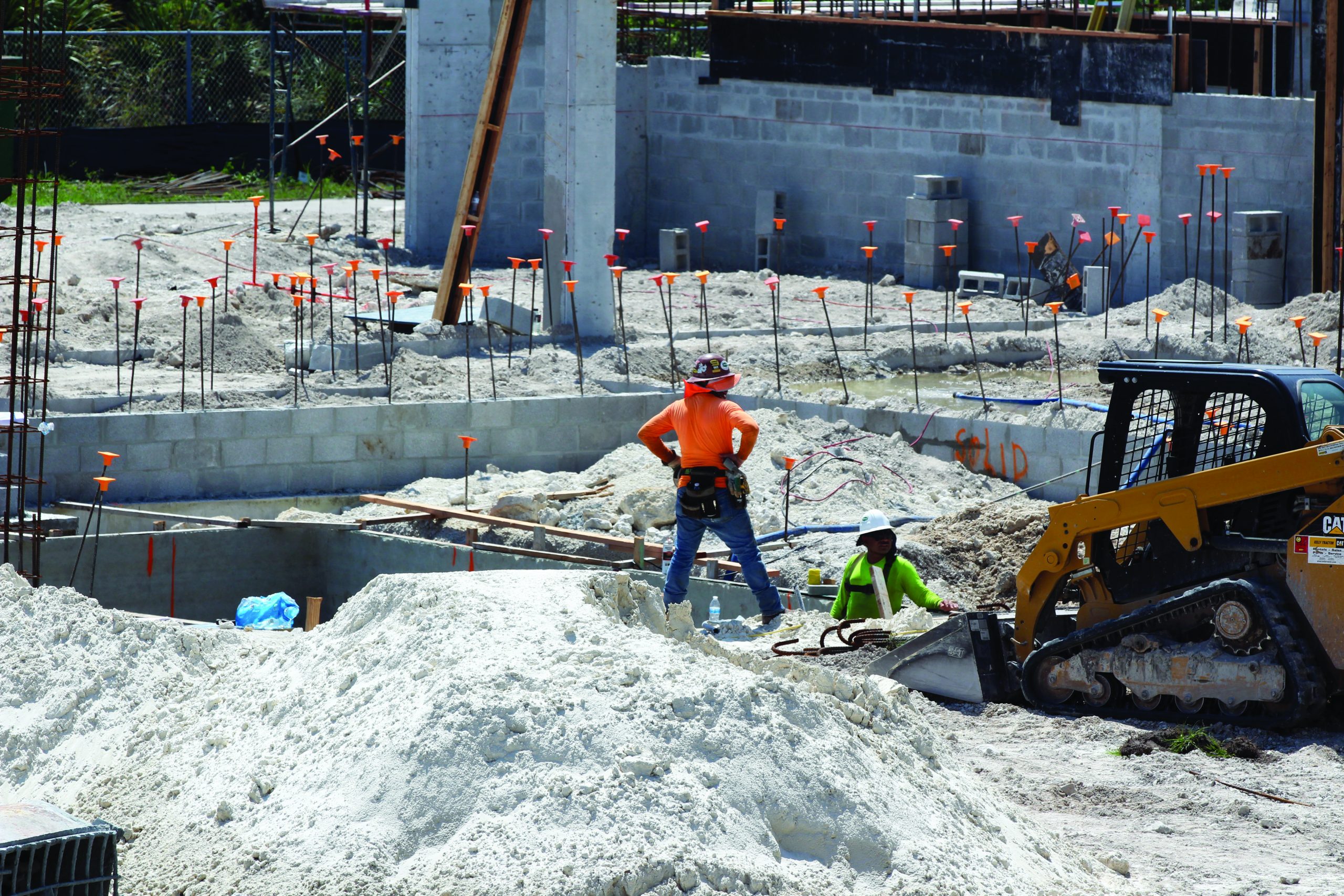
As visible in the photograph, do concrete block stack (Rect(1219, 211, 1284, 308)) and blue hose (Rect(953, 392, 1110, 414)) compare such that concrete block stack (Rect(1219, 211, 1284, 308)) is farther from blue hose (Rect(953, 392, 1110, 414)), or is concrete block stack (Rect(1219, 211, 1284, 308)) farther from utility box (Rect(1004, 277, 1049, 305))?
blue hose (Rect(953, 392, 1110, 414))

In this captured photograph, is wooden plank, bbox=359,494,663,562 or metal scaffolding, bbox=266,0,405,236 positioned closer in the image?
wooden plank, bbox=359,494,663,562

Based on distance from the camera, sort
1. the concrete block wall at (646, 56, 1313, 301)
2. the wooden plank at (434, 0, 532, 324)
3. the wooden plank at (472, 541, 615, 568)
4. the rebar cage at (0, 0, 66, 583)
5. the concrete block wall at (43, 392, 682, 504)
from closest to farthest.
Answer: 1. the rebar cage at (0, 0, 66, 583)
2. the wooden plank at (472, 541, 615, 568)
3. the concrete block wall at (43, 392, 682, 504)
4. the wooden plank at (434, 0, 532, 324)
5. the concrete block wall at (646, 56, 1313, 301)

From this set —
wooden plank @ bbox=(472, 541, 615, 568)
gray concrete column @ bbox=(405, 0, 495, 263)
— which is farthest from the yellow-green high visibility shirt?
gray concrete column @ bbox=(405, 0, 495, 263)

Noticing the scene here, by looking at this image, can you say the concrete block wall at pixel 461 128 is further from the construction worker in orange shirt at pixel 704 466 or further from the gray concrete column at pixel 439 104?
the construction worker in orange shirt at pixel 704 466

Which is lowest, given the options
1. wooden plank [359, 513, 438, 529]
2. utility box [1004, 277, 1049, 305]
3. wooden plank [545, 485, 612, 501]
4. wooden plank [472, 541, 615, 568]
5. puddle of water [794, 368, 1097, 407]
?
wooden plank [472, 541, 615, 568]

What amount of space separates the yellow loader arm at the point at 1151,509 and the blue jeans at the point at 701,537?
66.7 inches

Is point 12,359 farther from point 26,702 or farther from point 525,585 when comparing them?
point 525,585

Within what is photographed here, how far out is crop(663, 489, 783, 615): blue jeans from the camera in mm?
9633

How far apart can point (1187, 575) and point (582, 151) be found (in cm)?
975

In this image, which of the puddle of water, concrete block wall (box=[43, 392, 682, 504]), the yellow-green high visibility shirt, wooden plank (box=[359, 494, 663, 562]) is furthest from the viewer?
the puddle of water

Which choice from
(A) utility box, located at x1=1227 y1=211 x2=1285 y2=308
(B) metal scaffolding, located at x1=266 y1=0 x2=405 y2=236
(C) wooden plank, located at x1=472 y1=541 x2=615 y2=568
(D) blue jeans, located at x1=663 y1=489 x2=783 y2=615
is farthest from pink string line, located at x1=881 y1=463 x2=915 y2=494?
(B) metal scaffolding, located at x1=266 y1=0 x2=405 y2=236

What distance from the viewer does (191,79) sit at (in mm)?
26250

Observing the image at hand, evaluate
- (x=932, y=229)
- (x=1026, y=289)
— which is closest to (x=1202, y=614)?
(x=1026, y=289)

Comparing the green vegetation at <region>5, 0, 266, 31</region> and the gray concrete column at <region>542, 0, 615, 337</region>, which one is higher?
the green vegetation at <region>5, 0, 266, 31</region>
